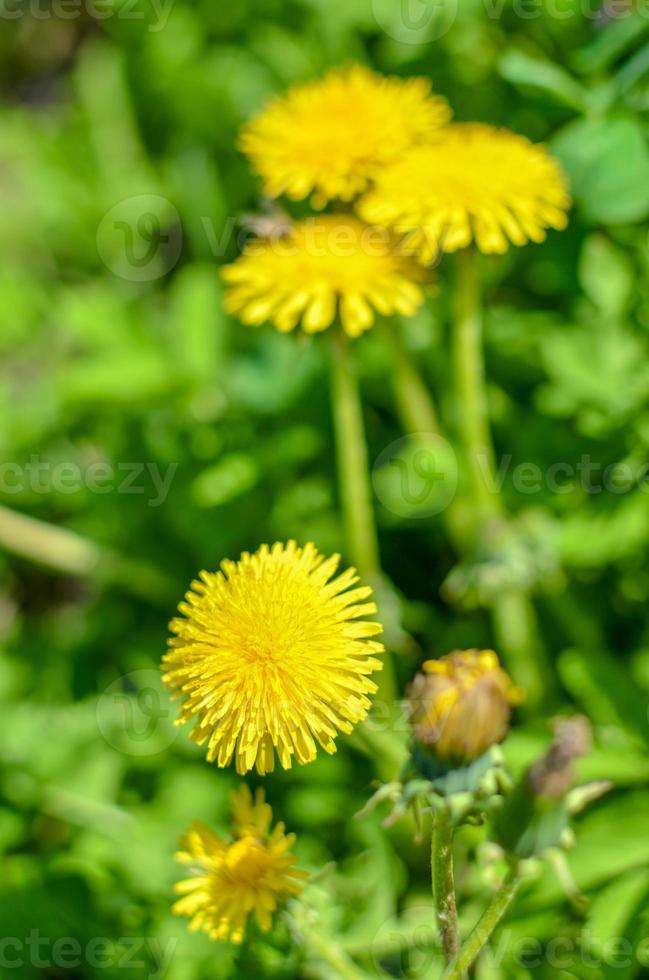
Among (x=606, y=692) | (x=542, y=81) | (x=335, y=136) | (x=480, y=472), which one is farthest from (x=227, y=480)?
(x=542, y=81)

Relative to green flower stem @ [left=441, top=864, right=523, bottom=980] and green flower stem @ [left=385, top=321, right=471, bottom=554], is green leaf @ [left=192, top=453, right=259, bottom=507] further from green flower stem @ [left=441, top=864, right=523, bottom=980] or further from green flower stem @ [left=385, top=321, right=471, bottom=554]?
green flower stem @ [left=441, top=864, right=523, bottom=980]

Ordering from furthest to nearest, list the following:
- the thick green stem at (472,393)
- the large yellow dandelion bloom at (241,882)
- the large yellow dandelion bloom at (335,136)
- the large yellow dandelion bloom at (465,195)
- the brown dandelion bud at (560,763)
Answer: the thick green stem at (472,393) < the large yellow dandelion bloom at (335,136) < the large yellow dandelion bloom at (465,195) < the large yellow dandelion bloom at (241,882) < the brown dandelion bud at (560,763)

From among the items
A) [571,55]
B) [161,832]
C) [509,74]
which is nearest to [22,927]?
[161,832]

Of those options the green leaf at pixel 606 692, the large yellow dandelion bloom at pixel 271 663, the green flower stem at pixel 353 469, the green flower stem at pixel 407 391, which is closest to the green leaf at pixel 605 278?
the green flower stem at pixel 407 391

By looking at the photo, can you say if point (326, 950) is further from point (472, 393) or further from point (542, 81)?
point (542, 81)

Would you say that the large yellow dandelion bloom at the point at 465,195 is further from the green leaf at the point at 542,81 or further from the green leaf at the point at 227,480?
the green leaf at the point at 227,480

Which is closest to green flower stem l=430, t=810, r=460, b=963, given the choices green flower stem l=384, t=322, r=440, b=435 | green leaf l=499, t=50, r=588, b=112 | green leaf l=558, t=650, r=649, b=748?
green leaf l=558, t=650, r=649, b=748
